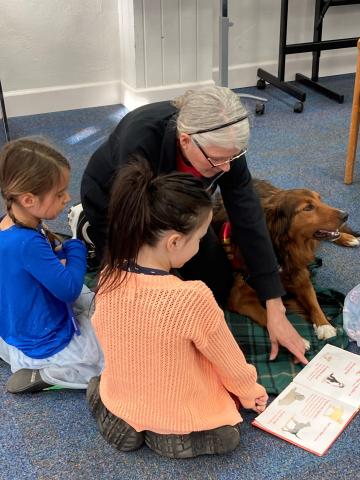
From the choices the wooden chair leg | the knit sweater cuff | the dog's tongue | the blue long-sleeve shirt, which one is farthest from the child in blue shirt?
the wooden chair leg

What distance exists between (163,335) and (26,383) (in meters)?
0.71

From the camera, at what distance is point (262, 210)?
2018 mm

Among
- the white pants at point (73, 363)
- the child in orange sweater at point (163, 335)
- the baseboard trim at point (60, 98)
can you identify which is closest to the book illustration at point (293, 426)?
the child in orange sweater at point (163, 335)

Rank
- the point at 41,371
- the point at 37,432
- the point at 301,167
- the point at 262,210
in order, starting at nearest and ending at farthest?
the point at 37,432 → the point at 41,371 → the point at 262,210 → the point at 301,167

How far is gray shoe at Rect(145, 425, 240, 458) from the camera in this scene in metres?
1.60

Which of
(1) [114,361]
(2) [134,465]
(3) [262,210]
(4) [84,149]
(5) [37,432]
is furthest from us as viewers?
(4) [84,149]

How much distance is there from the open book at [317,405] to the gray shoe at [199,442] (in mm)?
138

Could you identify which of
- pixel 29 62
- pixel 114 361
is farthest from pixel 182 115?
pixel 29 62

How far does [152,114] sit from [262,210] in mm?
521

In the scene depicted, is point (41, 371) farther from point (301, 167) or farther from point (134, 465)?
point (301, 167)

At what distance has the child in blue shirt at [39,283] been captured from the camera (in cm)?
168

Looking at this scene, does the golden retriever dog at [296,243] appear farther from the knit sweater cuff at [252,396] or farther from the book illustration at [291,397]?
the knit sweater cuff at [252,396]

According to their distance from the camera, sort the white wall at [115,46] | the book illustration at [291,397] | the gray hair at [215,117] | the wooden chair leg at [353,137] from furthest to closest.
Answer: the white wall at [115,46] < the wooden chair leg at [353,137] < the book illustration at [291,397] < the gray hair at [215,117]

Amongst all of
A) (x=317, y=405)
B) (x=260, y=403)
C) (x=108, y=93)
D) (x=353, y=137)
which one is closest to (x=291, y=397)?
(x=317, y=405)
